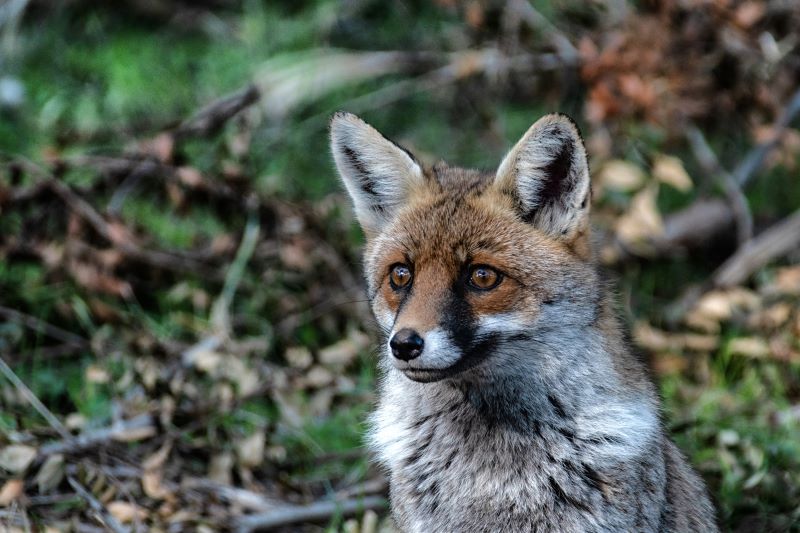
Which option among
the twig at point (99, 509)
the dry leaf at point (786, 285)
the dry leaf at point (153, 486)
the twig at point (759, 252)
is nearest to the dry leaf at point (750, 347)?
the dry leaf at point (786, 285)

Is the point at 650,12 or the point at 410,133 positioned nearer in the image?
the point at 650,12

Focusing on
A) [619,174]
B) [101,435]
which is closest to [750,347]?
[619,174]

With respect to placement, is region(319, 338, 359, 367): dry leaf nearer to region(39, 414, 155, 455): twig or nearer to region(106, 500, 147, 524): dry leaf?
region(39, 414, 155, 455): twig

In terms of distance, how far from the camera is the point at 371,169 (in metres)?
4.64

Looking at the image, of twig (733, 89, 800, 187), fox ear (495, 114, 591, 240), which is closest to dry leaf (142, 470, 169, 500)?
fox ear (495, 114, 591, 240)

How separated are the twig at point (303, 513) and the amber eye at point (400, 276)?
170 cm

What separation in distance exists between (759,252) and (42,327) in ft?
17.7

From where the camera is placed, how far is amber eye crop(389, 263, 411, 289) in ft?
13.8

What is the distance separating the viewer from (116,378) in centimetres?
651

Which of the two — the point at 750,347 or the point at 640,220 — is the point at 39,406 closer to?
the point at 640,220

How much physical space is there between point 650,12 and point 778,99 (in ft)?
4.10

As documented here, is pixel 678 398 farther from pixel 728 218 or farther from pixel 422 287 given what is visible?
pixel 422 287

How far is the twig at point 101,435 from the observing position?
210 inches

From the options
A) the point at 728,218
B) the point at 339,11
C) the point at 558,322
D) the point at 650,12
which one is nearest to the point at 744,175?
the point at 728,218
